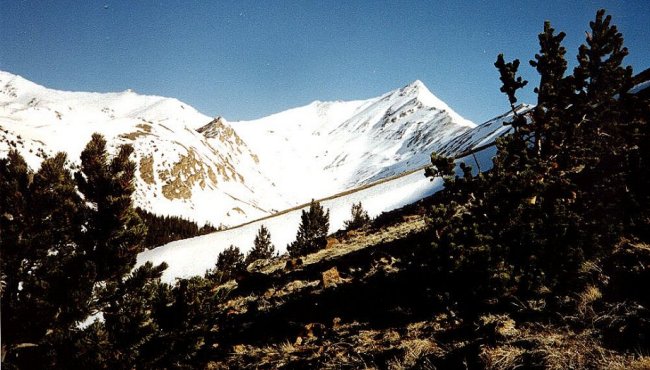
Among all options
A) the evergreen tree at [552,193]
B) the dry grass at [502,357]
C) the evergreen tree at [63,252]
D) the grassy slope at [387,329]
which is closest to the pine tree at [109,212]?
the evergreen tree at [63,252]

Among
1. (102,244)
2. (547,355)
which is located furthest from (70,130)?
(547,355)

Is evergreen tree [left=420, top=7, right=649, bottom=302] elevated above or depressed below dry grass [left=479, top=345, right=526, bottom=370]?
above

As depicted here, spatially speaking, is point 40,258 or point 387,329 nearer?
point 40,258

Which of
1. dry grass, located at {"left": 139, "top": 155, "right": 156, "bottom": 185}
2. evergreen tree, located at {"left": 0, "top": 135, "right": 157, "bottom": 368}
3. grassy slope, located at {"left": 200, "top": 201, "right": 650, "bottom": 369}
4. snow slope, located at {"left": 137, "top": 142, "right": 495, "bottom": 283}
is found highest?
dry grass, located at {"left": 139, "top": 155, "right": 156, "bottom": 185}

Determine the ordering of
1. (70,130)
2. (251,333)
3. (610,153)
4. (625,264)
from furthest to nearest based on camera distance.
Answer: (70,130)
(610,153)
(251,333)
(625,264)

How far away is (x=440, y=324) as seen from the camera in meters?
6.70

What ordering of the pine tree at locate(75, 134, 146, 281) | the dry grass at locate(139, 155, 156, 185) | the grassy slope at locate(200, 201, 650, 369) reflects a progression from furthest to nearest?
1. the dry grass at locate(139, 155, 156, 185)
2. the pine tree at locate(75, 134, 146, 281)
3. the grassy slope at locate(200, 201, 650, 369)

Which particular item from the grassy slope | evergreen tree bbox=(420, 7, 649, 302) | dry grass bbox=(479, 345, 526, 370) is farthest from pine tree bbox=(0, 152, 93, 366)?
evergreen tree bbox=(420, 7, 649, 302)

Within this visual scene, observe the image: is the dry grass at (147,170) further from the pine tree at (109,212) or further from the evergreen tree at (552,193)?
the evergreen tree at (552,193)

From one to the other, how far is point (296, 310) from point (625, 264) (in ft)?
24.1

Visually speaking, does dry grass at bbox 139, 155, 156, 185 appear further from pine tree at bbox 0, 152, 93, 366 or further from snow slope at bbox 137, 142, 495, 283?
pine tree at bbox 0, 152, 93, 366

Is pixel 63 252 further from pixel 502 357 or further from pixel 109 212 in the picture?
pixel 502 357

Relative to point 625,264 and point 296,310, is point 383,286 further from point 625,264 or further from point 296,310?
point 625,264

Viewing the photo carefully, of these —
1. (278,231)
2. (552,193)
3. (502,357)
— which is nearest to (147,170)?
(278,231)
